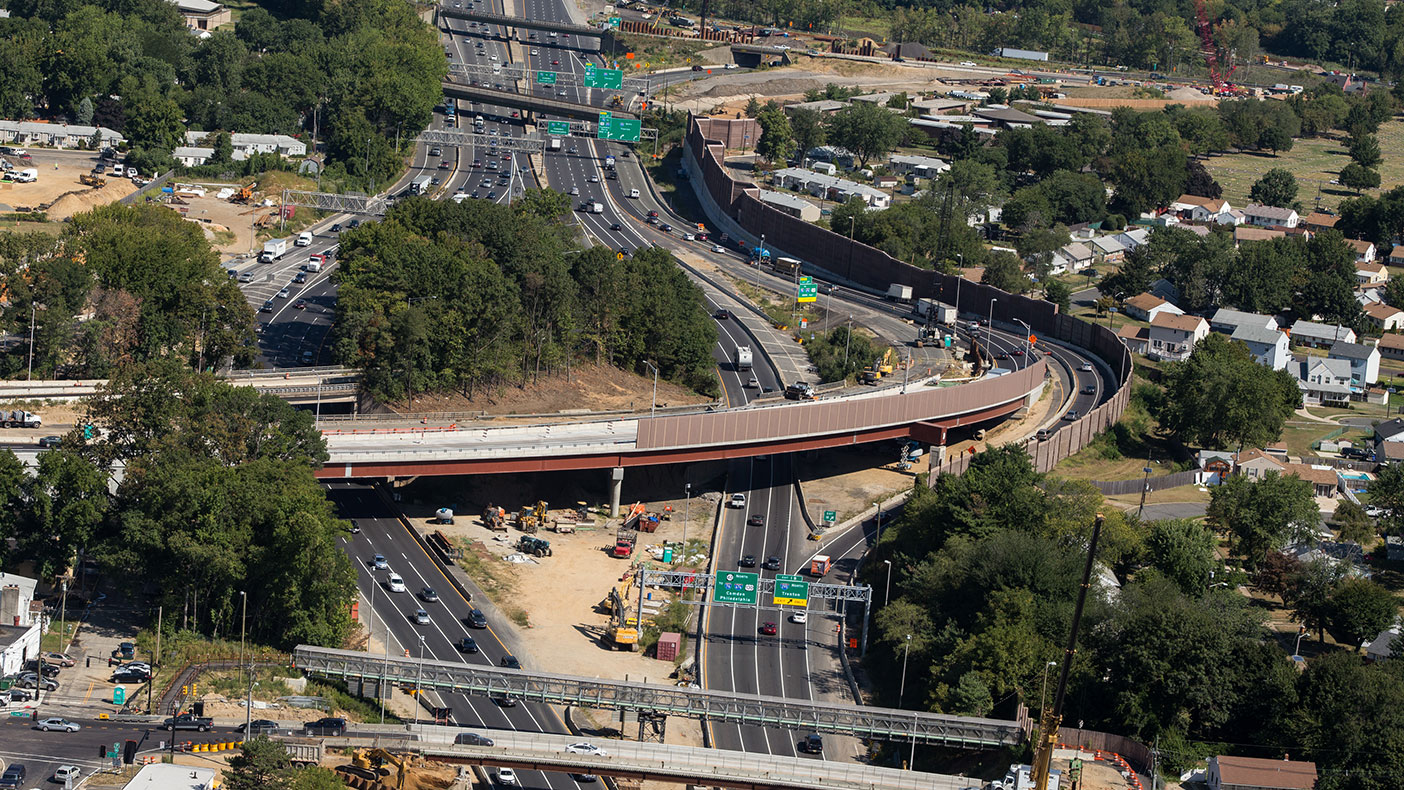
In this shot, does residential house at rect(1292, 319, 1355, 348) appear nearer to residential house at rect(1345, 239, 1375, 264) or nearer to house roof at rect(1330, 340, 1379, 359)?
house roof at rect(1330, 340, 1379, 359)

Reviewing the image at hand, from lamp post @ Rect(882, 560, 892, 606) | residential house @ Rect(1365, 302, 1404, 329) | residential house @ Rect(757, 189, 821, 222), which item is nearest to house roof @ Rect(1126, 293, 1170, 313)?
residential house @ Rect(1365, 302, 1404, 329)

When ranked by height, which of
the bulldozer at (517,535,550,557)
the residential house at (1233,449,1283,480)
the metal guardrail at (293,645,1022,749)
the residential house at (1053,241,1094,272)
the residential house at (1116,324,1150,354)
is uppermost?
the residential house at (1053,241,1094,272)

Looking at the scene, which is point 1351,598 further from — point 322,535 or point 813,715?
point 322,535

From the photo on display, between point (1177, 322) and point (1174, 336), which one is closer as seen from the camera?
point (1174, 336)

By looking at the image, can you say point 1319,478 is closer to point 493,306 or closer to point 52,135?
point 493,306

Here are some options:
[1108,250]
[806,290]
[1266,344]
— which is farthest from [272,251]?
[1266,344]

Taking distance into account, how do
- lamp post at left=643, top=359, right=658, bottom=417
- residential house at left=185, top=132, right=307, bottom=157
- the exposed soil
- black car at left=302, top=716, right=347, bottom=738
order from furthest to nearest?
1. residential house at left=185, top=132, right=307, bottom=157
2. the exposed soil
3. lamp post at left=643, top=359, right=658, bottom=417
4. black car at left=302, top=716, right=347, bottom=738

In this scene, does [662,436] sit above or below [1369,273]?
above
